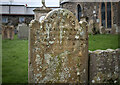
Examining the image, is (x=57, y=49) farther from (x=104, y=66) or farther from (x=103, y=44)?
(x=103, y=44)

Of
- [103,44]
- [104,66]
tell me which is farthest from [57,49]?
[103,44]

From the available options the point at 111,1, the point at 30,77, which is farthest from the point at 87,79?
the point at 111,1

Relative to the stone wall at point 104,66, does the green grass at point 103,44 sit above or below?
above

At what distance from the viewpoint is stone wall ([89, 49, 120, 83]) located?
355 centimetres

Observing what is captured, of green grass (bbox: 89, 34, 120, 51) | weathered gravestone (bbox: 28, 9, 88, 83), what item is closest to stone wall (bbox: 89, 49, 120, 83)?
weathered gravestone (bbox: 28, 9, 88, 83)

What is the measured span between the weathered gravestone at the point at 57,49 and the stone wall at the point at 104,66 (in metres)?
0.27

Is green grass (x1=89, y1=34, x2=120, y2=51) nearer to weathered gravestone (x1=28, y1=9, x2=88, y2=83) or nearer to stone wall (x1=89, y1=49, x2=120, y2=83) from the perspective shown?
stone wall (x1=89, y1=49, x2=120, y2=83)

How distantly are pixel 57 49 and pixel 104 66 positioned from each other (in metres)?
1.29

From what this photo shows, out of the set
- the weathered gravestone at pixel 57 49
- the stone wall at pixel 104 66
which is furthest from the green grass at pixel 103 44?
the weathered gravestone at pixel 57 49

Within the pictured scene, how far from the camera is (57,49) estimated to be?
323cm

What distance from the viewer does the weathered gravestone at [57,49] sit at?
3.13 m

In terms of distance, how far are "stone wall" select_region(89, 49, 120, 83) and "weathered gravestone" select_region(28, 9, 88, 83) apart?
0.27 metres

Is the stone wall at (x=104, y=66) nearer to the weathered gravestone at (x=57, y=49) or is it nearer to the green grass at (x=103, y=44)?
the weathered gravestone at (x=57, y=49)

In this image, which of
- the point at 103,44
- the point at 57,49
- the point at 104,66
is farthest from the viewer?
the point at 103,44
